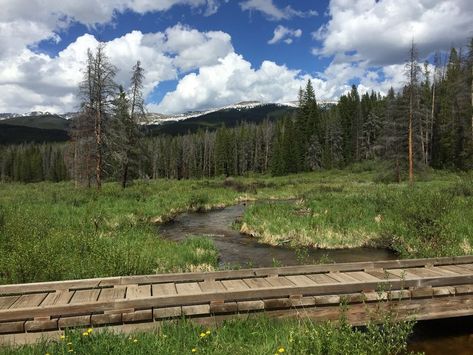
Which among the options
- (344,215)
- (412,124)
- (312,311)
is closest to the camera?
(312,311)

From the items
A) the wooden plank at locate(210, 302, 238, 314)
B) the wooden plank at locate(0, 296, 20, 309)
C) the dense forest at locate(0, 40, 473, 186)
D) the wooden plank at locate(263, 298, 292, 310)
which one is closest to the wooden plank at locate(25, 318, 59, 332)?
the wooden plank at locate(0, 296, 20, 309)

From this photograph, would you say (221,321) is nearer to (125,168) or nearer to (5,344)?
(5,344)

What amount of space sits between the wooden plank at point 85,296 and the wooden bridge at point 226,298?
2cm

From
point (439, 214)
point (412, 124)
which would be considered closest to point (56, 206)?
point (439, 214)

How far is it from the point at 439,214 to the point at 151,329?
41.9 ft

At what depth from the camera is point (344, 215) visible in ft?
62.6

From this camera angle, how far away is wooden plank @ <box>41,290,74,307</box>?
7.08 m

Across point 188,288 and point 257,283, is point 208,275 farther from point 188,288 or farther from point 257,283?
point 257,283

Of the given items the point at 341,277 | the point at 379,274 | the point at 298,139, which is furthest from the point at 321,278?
the point at 298,139

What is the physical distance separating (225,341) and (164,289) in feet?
6.80

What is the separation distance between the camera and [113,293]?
765 centimetres

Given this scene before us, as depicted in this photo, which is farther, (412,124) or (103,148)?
(412,124)

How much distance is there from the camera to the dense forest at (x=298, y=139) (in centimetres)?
Result: 3462

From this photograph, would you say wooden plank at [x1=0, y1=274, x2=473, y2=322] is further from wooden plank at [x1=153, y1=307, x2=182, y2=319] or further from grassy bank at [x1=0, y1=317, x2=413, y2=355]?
grassy bank at [x1=0, y1=317, x2=413, y2=355]
